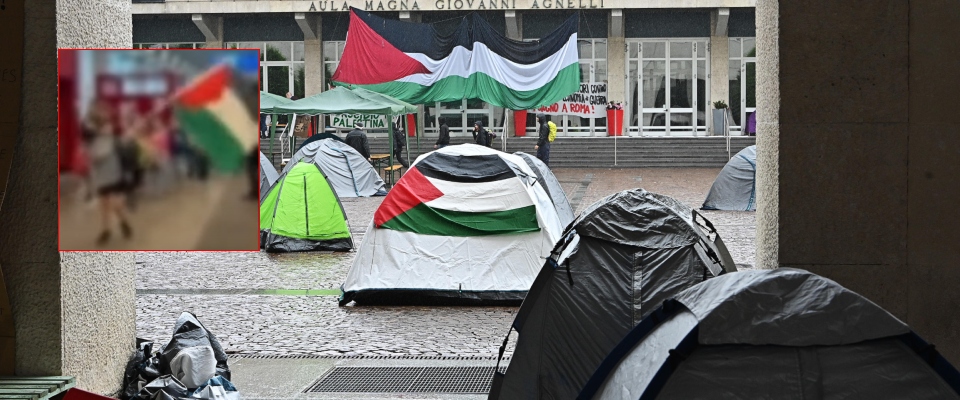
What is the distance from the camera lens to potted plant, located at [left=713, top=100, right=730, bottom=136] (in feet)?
113

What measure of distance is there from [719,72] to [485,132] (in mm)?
10703

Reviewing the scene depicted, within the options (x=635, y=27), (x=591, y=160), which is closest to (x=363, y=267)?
(x=591, y=160)

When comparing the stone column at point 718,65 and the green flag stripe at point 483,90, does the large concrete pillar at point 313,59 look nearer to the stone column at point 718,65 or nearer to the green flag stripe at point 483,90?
the green flag stripe at point 483,90

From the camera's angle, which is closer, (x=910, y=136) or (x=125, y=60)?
(x=125, y=60)

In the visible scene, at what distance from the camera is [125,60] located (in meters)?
4.71

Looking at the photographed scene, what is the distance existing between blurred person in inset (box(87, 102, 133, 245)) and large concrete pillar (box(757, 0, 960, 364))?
→ 3460 millimetres

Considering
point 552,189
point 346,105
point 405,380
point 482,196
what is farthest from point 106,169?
point 346,105

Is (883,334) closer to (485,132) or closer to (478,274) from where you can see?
(478,274)

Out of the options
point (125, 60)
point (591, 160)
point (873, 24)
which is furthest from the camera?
point (591, 160)

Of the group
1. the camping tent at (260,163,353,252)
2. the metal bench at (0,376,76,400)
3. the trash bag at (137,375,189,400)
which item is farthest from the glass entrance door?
the metal bench at (0,376,76,400)

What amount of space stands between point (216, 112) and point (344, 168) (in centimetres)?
1818

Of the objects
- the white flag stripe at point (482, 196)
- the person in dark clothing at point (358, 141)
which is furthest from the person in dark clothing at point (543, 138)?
the white flag stripe at point (482, 196)

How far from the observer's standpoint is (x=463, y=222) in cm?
1053

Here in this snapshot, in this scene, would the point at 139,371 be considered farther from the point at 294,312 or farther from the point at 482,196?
the point at 482,196
